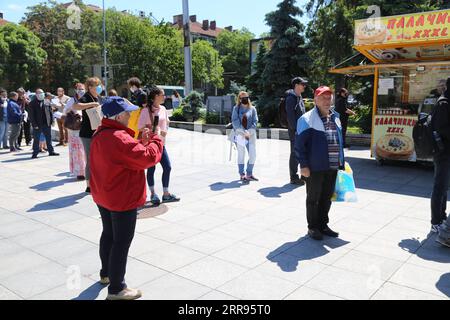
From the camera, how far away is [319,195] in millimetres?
4719

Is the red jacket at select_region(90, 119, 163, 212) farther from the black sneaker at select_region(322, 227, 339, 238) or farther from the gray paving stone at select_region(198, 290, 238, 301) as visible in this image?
the black sneaker at select_region(322, 227, 339, 238)

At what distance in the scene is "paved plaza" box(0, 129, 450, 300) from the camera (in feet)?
11.8

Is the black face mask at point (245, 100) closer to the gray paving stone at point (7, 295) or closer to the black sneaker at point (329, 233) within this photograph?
the black sneaker at point (329, 233)

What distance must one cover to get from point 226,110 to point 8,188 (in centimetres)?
1171

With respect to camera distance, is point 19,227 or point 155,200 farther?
point 155,200

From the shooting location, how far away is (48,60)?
4781cm

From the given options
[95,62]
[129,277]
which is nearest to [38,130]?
[129,277]

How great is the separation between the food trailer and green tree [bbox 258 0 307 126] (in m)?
8.25

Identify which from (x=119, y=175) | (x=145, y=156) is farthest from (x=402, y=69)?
(x=119, y=175)

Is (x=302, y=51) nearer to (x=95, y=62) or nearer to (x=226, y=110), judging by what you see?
(x=226, y=110)

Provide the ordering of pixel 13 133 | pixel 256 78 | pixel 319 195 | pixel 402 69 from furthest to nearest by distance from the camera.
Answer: pixel 256 78, pixel 13 133, pixel 402 69, pixel 319 195

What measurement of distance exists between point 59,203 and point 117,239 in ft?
11.9

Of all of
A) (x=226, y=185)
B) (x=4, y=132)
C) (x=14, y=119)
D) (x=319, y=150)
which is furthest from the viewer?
(x=4, y=132)

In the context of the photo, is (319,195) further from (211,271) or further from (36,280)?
(36,280)
